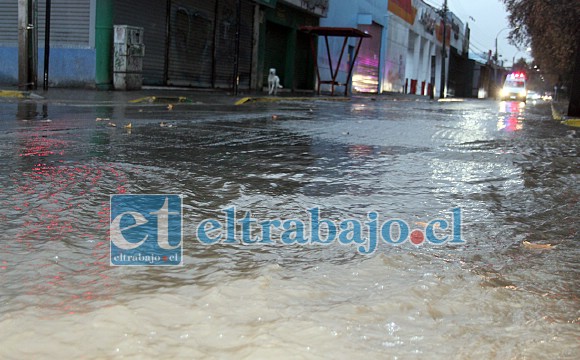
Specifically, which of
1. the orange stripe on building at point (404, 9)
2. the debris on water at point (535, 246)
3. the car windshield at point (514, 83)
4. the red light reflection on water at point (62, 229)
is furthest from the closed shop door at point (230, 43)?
the car windshield at point (514, 83)

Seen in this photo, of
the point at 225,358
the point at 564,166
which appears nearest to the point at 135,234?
the point at 225,358

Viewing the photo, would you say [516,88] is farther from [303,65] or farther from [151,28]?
[151,28]

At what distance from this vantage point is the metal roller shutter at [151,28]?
1770 centimetres

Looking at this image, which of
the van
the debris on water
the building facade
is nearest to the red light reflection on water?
the debris on water

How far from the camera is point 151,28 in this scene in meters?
18.7

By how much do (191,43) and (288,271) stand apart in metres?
19.6

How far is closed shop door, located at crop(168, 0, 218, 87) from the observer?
64.9 ft

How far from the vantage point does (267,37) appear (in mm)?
27125

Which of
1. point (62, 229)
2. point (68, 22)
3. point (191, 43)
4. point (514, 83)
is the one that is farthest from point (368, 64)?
point (62, 229)

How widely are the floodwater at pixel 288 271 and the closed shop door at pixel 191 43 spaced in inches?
609

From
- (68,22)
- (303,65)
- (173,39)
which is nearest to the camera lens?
(68,22)

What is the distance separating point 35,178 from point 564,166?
14.8ft

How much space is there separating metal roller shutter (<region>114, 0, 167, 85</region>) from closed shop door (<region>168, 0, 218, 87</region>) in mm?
358

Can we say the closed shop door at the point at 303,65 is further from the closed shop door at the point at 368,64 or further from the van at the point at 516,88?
the van at the point at 516,88
